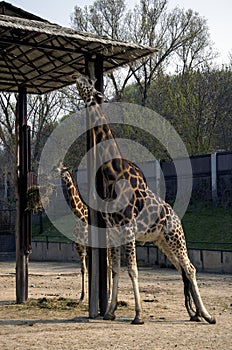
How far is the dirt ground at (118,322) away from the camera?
737 centimetres

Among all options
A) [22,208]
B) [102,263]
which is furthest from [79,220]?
[102,263]

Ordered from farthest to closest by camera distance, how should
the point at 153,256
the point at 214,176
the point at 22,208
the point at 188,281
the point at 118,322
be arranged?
the point at 214,176, the point at 153,256, the point at 22,208, the point at 188,281, the point at 118,322

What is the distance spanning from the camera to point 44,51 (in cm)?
1052

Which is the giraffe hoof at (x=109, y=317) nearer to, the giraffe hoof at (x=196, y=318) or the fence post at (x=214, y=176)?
the giraffe hoof at (x=196, y=318)

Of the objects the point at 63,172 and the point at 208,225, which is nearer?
the point at 63,172

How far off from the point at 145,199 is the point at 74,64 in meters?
3.31

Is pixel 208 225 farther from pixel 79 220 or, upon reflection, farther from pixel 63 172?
pixel 63 172

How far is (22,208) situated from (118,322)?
362cm

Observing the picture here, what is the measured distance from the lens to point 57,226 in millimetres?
29328

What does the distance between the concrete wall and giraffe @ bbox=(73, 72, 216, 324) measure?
7.81 meters

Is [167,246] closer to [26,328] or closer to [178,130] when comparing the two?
[26,328]

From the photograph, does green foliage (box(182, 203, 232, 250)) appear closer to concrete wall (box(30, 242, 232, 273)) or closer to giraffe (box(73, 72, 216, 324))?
concrete wall (box(30, 242, 232, 273))

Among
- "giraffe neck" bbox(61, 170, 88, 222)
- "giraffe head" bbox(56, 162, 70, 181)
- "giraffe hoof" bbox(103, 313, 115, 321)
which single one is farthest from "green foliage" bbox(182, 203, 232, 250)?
"giraffe hoof" bbox(103, 313, 115, 321)

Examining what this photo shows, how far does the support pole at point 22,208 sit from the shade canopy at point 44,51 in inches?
20.0
